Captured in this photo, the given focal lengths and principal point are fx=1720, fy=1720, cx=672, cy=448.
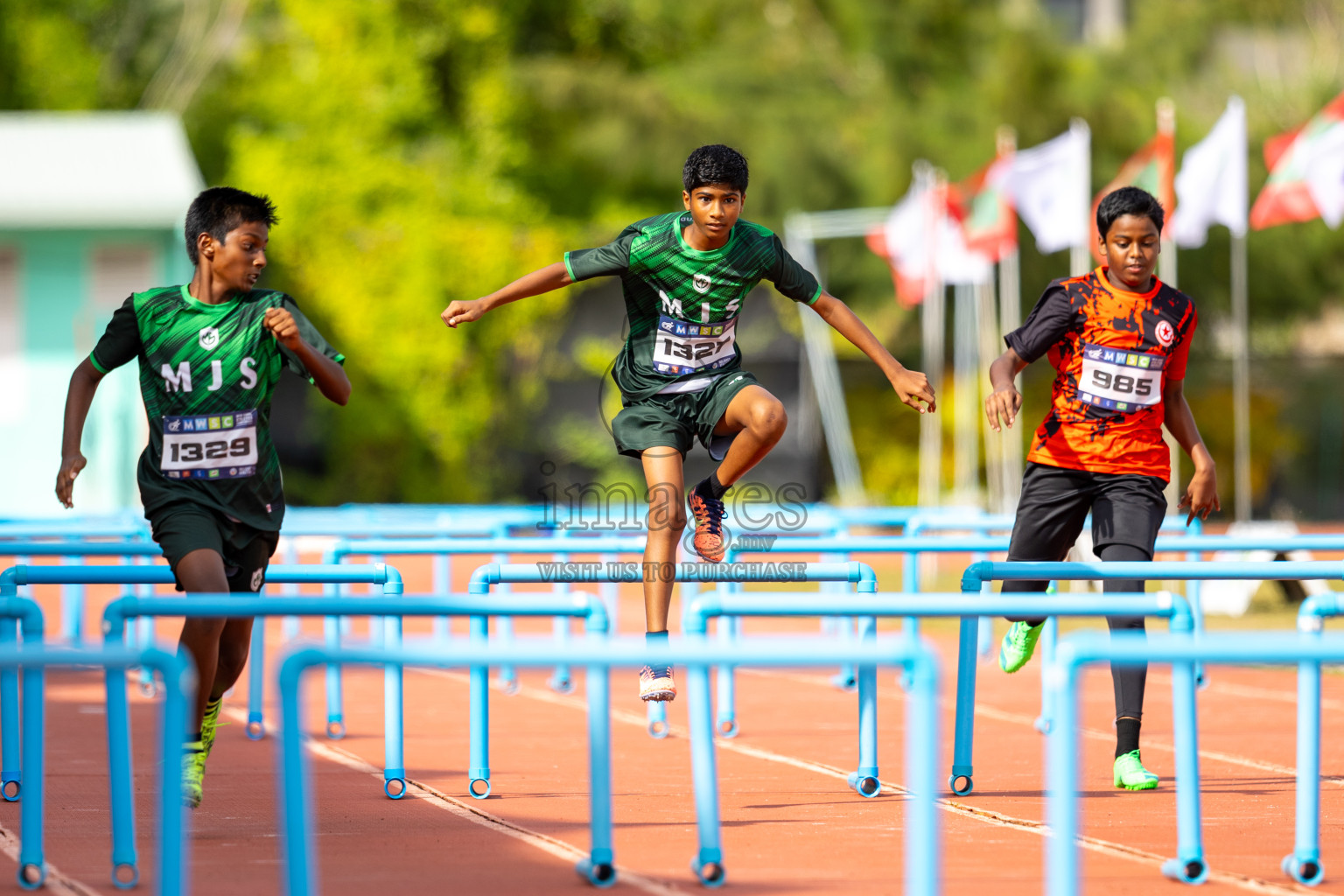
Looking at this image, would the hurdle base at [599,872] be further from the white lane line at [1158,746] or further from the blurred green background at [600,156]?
the blurred green background at [600,156]

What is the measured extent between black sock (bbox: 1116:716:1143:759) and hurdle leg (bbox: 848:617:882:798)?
83 centimetres

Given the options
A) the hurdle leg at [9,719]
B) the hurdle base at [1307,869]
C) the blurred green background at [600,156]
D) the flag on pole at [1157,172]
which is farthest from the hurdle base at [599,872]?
the blurred green background at [600,156]

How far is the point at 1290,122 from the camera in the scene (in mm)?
26109

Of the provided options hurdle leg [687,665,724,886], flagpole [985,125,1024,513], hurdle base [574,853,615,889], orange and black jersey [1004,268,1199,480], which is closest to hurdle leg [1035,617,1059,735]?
orange and black jersey [1004,268,1199,480]

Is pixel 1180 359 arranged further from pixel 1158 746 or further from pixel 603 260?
pixel 603 260

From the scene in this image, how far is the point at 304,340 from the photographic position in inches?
210

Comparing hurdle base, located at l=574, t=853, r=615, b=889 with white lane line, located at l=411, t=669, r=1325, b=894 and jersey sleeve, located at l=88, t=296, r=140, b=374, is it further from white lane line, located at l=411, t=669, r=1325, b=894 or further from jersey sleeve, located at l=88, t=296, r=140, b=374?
jersey sleeve, located at l=88, t=296, r=140, b=374

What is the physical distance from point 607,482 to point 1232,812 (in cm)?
1746

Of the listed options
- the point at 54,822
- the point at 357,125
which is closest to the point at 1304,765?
the point at 54,822

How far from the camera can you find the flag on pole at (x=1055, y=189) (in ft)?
49.1

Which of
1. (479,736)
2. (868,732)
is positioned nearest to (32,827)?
(479,736)

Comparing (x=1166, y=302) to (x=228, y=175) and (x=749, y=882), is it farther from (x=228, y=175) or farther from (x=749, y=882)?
(x=228, y=175)

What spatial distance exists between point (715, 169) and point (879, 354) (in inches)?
32.7

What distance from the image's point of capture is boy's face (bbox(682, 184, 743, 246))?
5660mm
